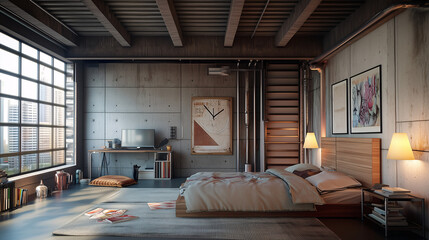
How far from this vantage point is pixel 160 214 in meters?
4.18

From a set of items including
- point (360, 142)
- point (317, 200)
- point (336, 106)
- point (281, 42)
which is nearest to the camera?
point (317, 200)

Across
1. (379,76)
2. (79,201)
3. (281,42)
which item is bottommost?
(79,201)

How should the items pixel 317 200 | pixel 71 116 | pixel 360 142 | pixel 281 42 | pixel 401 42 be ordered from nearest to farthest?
1. pixel 401 42
2. pixel 317 200
3. pixel 360 142
4. pixel 281 42
5. pixel 71 116

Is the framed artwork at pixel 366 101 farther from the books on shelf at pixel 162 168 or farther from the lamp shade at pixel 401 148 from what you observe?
the books on shelf at pixel 162 168

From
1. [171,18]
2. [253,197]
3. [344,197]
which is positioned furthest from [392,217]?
[171,18]

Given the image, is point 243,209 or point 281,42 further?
point 281,42

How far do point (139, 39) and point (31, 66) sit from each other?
2.24 m

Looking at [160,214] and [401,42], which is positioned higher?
[401,42]

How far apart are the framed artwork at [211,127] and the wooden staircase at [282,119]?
1.06 m

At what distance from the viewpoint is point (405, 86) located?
3.75 m

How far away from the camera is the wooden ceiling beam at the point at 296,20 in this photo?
4676 millimetres

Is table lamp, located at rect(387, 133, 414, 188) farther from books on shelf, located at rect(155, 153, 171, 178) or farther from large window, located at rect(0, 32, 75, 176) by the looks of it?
large window, located at rect(0, 32, 75, 176)

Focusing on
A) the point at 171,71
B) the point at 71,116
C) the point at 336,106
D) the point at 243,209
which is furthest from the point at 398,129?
the point at 71,116

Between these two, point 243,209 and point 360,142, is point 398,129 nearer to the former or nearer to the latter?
point 360,142
